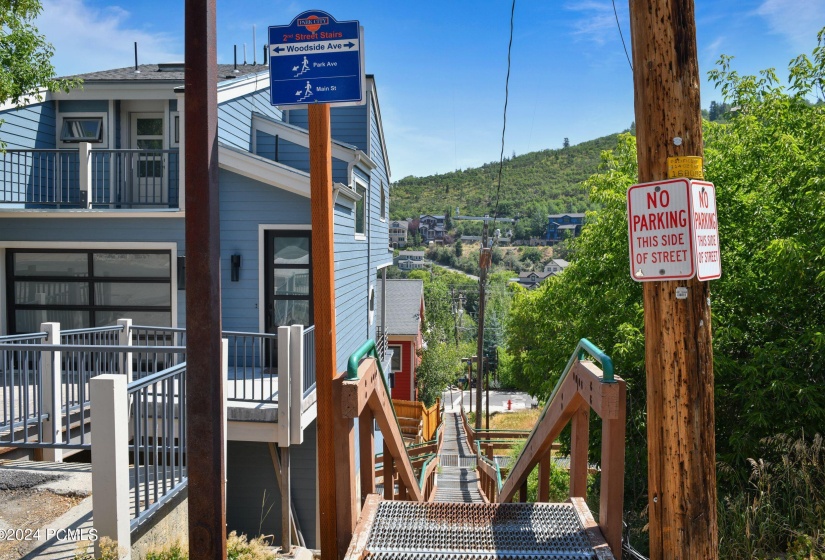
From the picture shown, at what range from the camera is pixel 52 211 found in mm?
10797

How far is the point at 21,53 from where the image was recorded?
838cm

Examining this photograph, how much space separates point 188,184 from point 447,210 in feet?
405

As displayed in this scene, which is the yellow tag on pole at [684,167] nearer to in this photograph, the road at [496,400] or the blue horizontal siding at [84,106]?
the blue horizontal siding at [84,106]

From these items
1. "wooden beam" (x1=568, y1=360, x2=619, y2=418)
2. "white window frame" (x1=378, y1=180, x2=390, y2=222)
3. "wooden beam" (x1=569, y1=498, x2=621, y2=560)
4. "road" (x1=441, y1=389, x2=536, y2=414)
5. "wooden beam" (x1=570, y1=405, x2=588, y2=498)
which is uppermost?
"white window frame" (x1=378, y1=180, x2=390, y2=222)

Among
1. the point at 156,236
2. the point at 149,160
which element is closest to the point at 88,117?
the point at 149,160

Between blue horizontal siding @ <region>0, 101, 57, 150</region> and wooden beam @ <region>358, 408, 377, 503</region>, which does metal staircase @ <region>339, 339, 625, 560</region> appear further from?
blue horizontal siding @ <region>0, 101, 57, 150</region>

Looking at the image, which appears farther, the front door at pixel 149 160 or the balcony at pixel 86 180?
the front door at pixel 149 160

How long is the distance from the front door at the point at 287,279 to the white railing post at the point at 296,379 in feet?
7.58

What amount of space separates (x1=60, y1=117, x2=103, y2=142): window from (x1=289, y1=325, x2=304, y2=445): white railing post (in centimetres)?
724

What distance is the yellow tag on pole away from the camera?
340 cm

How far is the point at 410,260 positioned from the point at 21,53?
123 m

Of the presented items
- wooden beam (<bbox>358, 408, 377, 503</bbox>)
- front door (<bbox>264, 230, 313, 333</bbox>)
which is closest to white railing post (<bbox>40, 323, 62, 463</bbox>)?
wooden beam (<bbox>358, 408, 377, 503</bbox>)

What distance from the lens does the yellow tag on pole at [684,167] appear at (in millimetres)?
3396

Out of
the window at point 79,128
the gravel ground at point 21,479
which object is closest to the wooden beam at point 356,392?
the gravel ground at point 21,479
